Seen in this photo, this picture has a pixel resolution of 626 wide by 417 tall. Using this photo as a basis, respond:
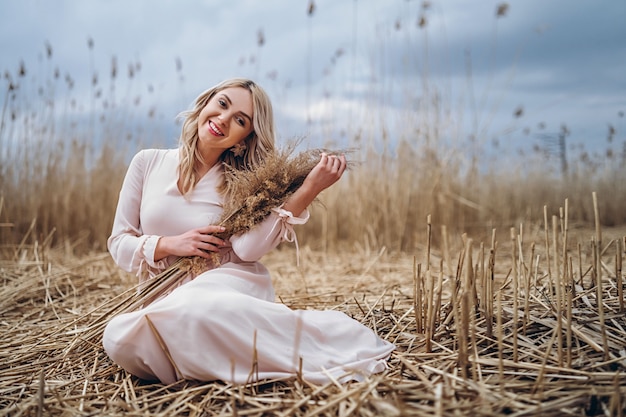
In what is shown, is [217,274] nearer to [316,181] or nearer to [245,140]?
[316,181]

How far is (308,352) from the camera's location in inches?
62.1

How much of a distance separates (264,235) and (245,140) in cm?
46

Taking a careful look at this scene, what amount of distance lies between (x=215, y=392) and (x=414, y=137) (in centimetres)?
340

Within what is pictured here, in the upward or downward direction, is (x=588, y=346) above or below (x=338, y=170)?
below

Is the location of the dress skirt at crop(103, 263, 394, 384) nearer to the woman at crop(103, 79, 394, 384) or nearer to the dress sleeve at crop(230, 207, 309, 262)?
the woman at crop(103, 79, 394, 384)

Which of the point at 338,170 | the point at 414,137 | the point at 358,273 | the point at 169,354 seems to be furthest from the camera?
the point at 414,137

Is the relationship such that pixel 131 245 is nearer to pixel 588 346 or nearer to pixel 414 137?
pixel 588 346

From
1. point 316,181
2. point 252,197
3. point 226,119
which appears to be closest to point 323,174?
point 316,181

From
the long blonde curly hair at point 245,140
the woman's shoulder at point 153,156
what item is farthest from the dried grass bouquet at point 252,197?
the woman's shoulder at point 153,156

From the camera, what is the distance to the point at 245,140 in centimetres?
204

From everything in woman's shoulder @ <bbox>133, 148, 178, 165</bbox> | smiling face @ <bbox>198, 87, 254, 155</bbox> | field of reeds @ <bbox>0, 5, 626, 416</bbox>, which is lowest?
field of reeds @ <bbox>0, 5, 626, 416</bbox>

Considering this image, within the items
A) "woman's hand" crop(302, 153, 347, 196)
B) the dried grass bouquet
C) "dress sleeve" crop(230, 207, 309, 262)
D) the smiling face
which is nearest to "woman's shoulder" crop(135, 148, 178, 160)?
the smiling face

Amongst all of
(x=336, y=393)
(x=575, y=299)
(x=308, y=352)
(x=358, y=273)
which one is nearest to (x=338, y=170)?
(x=308, y=352)

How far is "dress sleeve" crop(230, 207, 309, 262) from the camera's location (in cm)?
176
